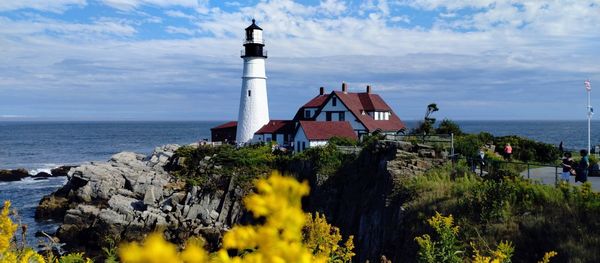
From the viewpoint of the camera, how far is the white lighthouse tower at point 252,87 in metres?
50.3

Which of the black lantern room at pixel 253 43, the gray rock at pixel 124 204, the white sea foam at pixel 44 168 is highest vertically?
the black lantern room at pixel 253 43

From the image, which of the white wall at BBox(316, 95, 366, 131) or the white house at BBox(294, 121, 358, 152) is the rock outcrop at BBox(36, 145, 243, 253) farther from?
the white wall at BBox(316, 95, 366, 131)

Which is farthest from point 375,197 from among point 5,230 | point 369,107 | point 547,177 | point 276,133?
point 369,107

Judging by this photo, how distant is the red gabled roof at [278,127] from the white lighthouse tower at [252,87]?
902 mm

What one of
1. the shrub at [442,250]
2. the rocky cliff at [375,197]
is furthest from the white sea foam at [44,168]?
the shrub at [442,250]

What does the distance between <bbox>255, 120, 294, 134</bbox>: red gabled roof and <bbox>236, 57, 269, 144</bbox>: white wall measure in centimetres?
88

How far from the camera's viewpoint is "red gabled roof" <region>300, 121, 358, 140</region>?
1710 inches

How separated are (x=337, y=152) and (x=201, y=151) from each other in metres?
16.8

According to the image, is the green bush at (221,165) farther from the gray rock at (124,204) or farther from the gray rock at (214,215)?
the gray rock at (124,204)

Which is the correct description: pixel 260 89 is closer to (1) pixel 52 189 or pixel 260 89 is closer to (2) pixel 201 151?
(2) pixel 201 151

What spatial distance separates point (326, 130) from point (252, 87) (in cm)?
1043

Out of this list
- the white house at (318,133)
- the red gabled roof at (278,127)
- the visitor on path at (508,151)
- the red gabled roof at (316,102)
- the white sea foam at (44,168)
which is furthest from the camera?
the white sea foam at (44,168)

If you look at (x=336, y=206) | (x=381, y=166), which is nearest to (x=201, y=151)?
(x=336, y=206)

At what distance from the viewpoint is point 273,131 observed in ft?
162
